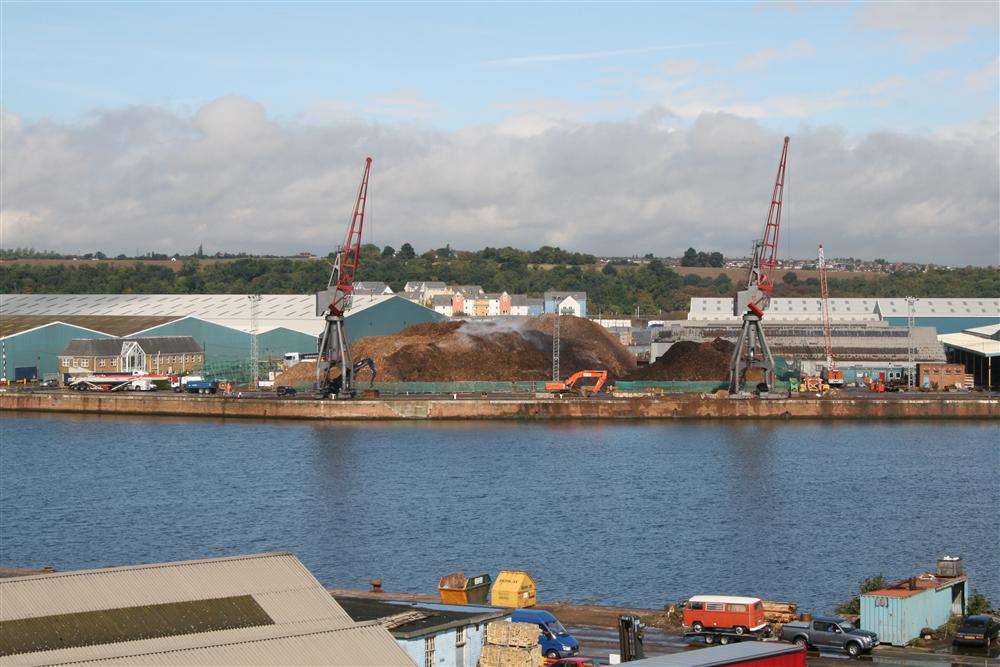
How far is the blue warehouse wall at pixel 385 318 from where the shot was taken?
237 ft

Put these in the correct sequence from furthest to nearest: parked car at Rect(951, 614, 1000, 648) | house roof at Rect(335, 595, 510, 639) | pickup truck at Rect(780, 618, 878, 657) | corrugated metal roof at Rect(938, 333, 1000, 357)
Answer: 1. corrugated metal roof at Rect(938, 333, 1000, 357)
2. parked car at Rect(951, 614, 1000, 648)
3. pickup truck at Rect(780, 618, 878, 657)
4. house roof at Rect(335, 595, 510, 639)

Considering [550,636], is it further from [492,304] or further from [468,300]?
[492,304]

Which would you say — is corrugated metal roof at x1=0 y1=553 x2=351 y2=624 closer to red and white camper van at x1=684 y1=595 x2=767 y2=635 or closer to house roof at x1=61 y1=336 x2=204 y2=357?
red and white camper van at x1=684 y1=595 x2=767 y2=635

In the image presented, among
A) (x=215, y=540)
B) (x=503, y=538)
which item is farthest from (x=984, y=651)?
(x=215, y=540)

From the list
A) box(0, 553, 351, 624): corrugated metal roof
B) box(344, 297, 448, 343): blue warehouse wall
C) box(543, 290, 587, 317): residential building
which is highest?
box(543, 290, 587, 317): residential building

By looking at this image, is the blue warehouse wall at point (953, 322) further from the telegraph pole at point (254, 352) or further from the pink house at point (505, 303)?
the pink house at point (505, 303)

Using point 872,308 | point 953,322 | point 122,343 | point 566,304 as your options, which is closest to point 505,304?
point 566,304

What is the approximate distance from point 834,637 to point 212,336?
61.8 m

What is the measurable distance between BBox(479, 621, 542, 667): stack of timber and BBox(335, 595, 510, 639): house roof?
236 mm

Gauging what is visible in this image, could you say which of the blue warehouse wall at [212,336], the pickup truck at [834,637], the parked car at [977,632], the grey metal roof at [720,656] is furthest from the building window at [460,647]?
the blue warehouse wall at [212,336]

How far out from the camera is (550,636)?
17.4 m

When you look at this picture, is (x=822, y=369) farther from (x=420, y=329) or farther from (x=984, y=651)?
(x=984, y=651)

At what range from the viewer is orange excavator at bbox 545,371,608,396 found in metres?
62.3

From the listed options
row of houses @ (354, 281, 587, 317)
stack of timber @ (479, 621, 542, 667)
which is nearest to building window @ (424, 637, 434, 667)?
stack of timber @ (479, 621, 542, 667)
